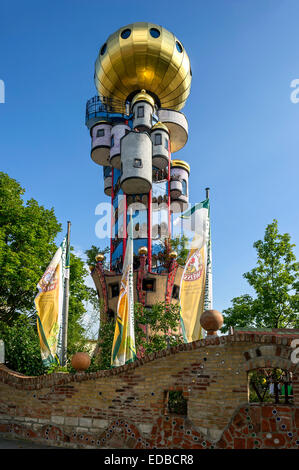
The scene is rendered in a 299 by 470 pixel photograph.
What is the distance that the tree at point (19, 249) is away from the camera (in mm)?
19453

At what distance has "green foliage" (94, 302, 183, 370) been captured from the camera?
17.6 meters

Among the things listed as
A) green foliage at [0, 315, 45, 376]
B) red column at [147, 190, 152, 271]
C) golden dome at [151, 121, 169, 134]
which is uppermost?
golden dome at [151, 121, 169, 134]

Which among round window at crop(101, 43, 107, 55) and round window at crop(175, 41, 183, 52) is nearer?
round window at crop(175, 41, 183, 52)

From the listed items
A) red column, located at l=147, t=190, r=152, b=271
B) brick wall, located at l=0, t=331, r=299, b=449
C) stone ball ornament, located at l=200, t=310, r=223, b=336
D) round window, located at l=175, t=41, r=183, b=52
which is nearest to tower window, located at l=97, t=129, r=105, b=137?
red column, located at l=147, t=190, r=152, b=271

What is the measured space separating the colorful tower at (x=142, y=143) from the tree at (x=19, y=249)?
463cm

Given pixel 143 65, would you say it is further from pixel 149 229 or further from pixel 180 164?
pixel 149 229

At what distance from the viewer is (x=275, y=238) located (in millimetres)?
21609

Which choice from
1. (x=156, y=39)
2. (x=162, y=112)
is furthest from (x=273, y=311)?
(x=156, y=39)

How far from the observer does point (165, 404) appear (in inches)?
348

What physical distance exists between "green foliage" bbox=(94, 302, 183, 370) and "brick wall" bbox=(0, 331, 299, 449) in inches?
243

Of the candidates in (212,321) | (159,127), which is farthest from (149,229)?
(212,321)

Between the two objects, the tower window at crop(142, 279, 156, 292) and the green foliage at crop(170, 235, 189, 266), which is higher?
the green foliage at crop(170, 235, 189, 266)

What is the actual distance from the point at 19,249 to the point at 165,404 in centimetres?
1422

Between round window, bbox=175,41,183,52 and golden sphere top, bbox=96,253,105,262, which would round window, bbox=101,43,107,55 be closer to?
round window, bbox=175,41,183,52
